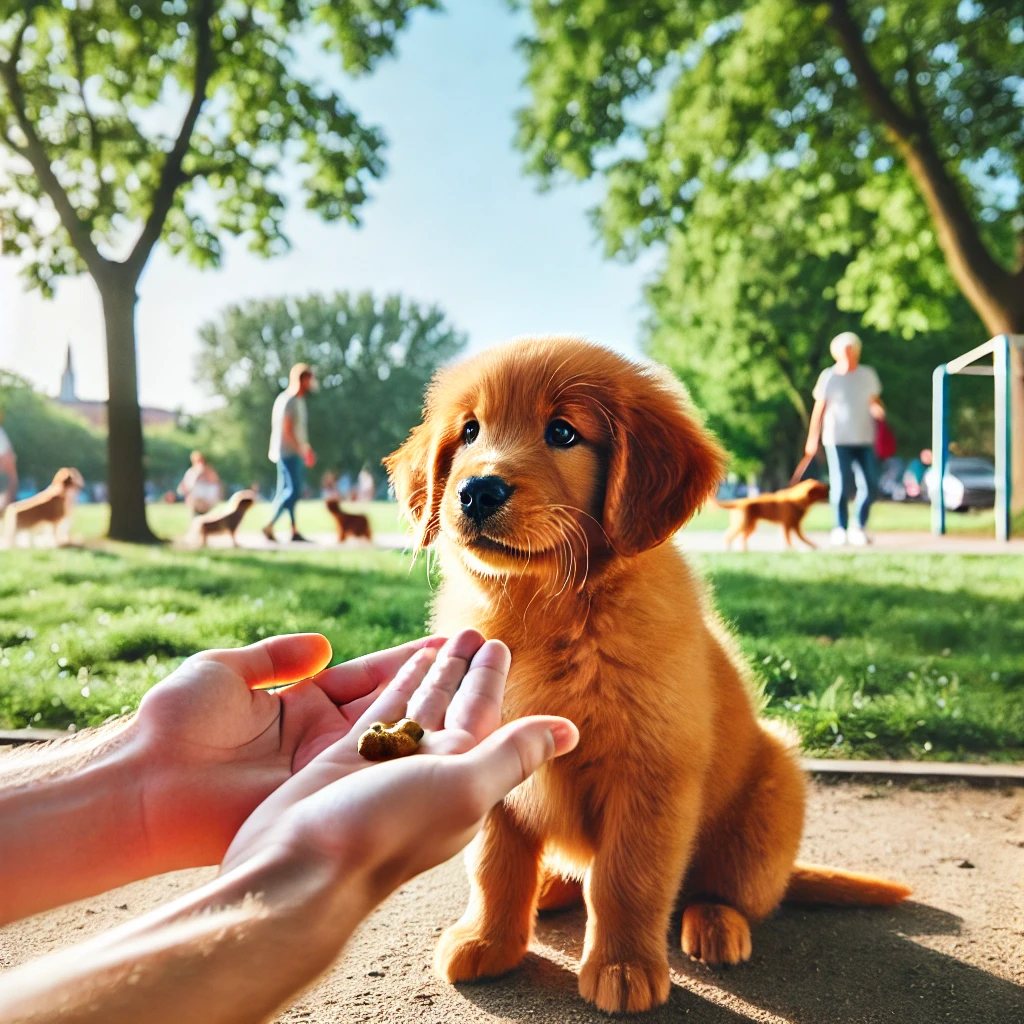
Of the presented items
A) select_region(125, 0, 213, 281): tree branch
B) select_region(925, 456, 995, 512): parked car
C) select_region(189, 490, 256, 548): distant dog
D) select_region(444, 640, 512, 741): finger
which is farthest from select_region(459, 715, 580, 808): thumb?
select_region(925, 456, 995, 512): parked car

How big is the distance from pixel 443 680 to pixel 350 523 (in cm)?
922

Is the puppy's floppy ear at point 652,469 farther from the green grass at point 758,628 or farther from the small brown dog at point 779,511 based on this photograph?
the small brown dog at point 779,511

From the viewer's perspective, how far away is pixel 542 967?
208 cm

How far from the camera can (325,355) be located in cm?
4294

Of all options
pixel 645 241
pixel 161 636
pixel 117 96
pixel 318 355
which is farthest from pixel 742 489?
pixel 161 636

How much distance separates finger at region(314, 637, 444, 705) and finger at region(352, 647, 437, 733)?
0.11 m

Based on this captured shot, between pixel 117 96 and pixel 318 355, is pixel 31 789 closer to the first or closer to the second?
pixel 117 96

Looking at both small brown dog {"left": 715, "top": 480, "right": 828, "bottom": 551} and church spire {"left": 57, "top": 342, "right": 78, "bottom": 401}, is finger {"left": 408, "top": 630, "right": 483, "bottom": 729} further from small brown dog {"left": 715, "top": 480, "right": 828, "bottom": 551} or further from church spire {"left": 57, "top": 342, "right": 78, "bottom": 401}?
church spire {"left": 57, "top": 342, "right": 78, "bottom": 401}

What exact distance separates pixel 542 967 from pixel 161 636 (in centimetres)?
357

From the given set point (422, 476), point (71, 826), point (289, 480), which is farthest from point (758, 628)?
point (289, 480)

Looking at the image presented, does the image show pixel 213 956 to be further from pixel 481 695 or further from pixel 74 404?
pixel 74 404

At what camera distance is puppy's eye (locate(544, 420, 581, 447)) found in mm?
2035

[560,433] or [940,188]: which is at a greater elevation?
[940,188]

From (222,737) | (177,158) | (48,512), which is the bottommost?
(222,737)
